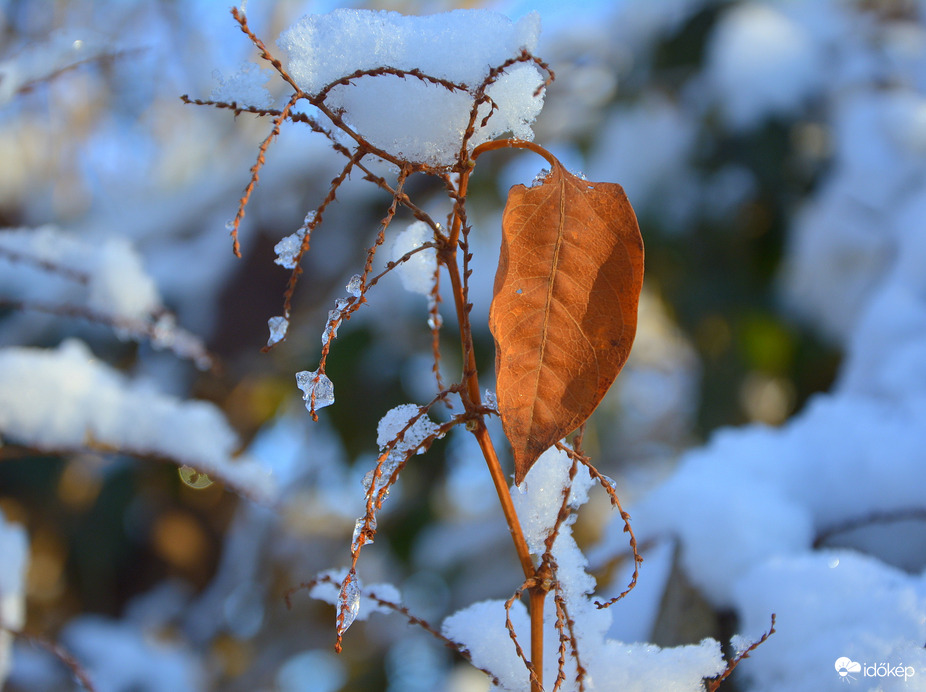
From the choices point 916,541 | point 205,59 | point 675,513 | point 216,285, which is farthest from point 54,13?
point 916,541

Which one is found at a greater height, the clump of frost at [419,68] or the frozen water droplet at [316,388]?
the clump of frost at [419,68]

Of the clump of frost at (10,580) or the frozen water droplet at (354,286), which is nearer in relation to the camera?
the frozen water droplet at (354,286)

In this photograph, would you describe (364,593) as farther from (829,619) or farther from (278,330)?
(829,619)

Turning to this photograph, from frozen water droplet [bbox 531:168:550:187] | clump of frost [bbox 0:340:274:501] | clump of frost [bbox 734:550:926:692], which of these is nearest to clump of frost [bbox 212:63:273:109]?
frozen water droplet [bbox 531:168:550:187]

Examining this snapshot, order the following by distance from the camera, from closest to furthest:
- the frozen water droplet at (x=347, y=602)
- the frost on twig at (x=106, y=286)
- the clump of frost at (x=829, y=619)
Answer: the frozen water droplet at (x=347, y=602), the clump of frost at (x=829, y=619), the frost on twig at (x=106, y=286)

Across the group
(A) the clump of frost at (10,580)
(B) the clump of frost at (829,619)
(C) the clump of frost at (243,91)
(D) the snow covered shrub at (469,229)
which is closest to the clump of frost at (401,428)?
(D) the snow covered shrub at (469,229)

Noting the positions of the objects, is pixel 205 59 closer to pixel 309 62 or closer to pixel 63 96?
pixel 63 96

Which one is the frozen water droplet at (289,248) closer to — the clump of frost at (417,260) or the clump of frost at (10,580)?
the clump of frost at (417,260)
